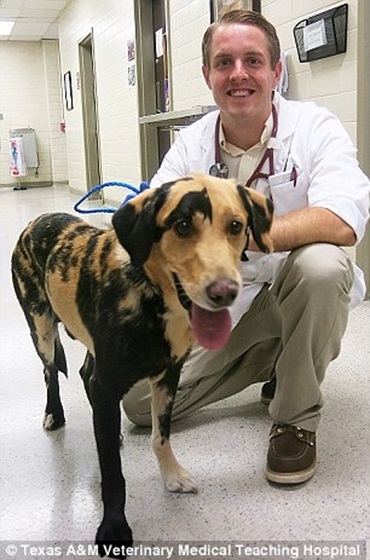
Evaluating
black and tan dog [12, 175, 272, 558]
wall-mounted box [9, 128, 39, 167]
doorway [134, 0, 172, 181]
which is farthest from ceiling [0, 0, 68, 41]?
black and tan dog [12, 175, 272, 558]

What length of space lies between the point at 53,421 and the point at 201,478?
1.86 ft

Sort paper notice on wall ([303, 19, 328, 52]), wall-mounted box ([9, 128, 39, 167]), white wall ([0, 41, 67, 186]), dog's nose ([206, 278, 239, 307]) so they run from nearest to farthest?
dog's nose ([206, 278, 239, 307]) → paper notice on wall ([303, 19, 328, 52]) → wall-mounted box ([9, 128, 39, 167]) → white wall ([0, 41, 67, 186])

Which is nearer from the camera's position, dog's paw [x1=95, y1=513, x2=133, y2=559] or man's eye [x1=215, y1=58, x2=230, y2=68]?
dog's paw [x1=95, y1=513, x2=133, y2=559]

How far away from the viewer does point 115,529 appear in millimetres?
1333

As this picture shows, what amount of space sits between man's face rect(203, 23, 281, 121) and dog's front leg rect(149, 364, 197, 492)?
805 millimetres

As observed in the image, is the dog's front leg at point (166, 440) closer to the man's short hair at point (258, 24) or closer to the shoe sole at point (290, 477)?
the shoe sole at point (290, 477)

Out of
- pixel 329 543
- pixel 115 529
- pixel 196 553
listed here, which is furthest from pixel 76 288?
pixel 329 543

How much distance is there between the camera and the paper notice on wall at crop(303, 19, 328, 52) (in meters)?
3.06

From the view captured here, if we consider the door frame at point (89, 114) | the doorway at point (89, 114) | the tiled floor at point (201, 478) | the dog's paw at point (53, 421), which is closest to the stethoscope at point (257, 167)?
the tiled floor at point (201, 478)

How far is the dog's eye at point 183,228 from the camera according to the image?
1.14 m

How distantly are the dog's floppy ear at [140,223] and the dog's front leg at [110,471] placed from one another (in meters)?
0.35

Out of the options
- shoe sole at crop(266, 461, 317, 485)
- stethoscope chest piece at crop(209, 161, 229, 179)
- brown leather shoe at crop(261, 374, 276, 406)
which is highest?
stethoscope chest piece at crop(209, 161, 229, 179)

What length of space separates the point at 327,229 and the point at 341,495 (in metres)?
0.68

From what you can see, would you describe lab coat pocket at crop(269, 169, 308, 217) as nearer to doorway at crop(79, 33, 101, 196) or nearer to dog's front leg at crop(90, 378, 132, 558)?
dog's front leg at crop(90, 378, 132, 558)
